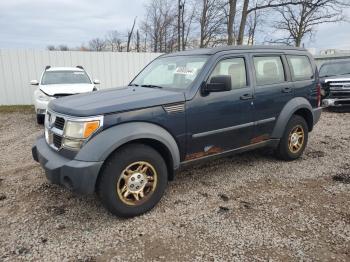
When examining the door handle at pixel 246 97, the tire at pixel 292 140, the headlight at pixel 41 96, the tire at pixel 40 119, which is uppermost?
the door handle at pixel 246 97

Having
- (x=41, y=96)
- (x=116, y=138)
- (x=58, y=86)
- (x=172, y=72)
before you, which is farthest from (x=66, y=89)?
(x=116, y=138)

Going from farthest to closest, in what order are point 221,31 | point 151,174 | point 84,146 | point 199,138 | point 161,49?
point 161,49 → point 221,31 → point 199,138 → point 151,174 → point 84,146

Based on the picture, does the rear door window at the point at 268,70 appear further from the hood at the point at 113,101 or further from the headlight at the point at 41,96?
the headlight at the point at 41,96

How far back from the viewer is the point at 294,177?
4.70 m

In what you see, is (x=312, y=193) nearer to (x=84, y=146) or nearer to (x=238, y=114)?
(x=238, y=114)

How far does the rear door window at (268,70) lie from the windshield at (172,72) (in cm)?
97

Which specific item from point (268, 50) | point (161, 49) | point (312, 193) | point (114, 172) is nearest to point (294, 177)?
point (312, 193)

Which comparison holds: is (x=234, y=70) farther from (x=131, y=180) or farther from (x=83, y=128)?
(x=83, y=128)

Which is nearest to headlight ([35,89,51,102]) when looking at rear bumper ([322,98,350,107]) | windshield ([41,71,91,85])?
windshield ([41,71,91,85])

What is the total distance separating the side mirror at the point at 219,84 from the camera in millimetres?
3811

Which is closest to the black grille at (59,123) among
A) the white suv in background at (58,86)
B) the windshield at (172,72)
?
the windshield at (172,72)

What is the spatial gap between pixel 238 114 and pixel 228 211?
1.40m

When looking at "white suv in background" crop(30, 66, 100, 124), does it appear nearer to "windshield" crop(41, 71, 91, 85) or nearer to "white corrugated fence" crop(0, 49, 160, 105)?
"windshield" crop(41, 71, 91, 85)

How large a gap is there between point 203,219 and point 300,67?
11.2ft
